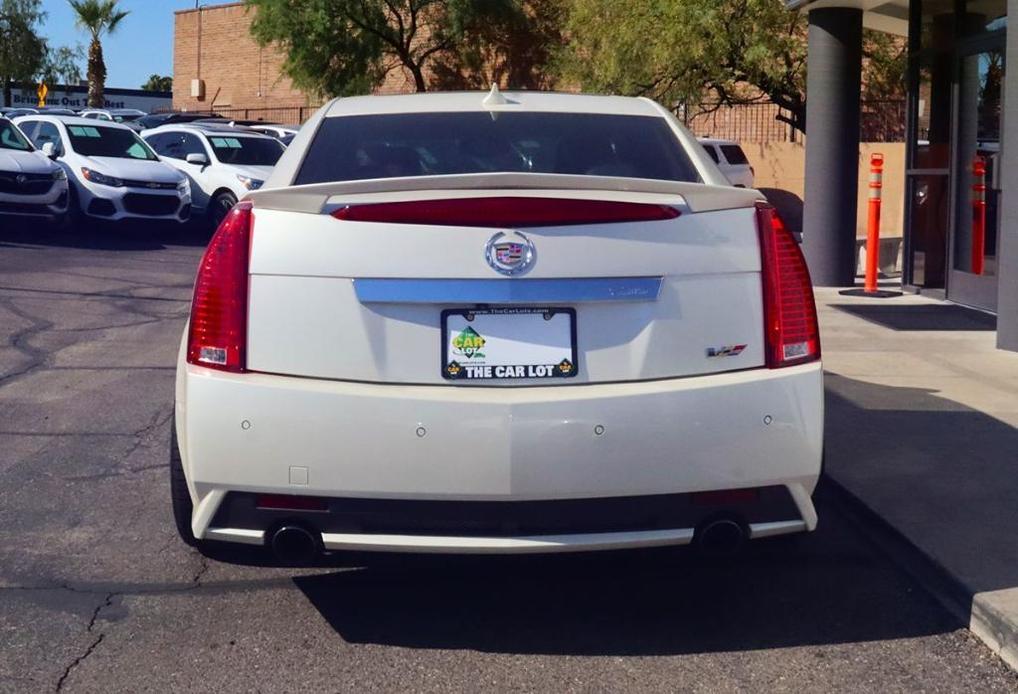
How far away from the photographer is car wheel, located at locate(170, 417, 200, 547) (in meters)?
4.73

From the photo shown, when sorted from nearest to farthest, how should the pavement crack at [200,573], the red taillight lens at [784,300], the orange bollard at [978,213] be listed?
the red taillight lens at [784,300]
the pavement crack at [200,573]
the orange bollard at [978,213]

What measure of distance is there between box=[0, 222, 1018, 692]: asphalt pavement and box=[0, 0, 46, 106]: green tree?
63.9m

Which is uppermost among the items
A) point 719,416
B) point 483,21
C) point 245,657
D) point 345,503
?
point 483,21

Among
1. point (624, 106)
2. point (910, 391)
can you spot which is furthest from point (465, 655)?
point (910, 391)

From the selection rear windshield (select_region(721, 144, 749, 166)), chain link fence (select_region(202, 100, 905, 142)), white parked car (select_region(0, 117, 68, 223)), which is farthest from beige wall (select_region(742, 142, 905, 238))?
white parked car (select_region(0, 117, 68, 223))

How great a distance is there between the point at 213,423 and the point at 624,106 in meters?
2.34

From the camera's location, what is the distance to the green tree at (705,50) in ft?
85.4

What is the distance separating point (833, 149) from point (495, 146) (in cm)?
1107

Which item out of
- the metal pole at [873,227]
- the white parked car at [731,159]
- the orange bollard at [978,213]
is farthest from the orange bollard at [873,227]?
the white parked car at [731,159]

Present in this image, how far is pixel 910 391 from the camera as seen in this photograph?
8.62 metres

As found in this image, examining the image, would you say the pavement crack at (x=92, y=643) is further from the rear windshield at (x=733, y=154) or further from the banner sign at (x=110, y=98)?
the banner sign at (x=110, y=98)

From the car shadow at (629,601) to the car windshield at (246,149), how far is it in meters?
17.2

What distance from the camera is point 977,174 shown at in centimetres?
1334

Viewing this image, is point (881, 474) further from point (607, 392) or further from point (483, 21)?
point (483, 21)
